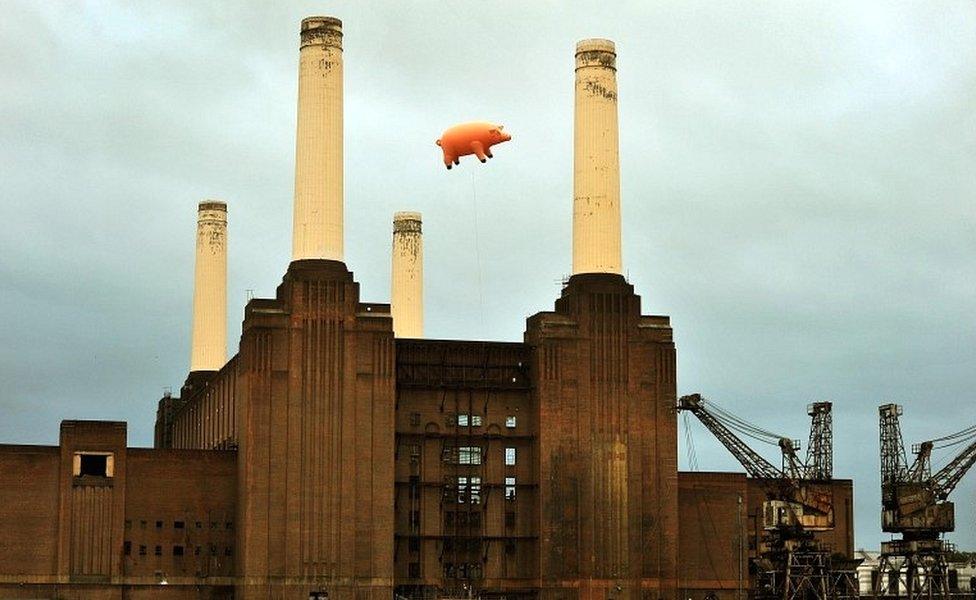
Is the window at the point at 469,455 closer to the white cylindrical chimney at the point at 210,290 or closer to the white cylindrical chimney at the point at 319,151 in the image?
the white cylindrical chimney at the point at 319,151

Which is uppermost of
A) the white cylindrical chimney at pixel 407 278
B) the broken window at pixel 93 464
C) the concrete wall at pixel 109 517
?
the white cylindrical chimney at pixel 407 278

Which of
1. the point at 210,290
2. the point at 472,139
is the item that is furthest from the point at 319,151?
the point at 210,290

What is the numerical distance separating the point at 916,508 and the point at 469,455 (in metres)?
34.2

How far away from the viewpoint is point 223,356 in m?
153

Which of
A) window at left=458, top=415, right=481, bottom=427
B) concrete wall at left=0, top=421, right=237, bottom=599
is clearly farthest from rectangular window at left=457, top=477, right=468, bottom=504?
concrete wall at left=0, top=421, right=237, bottom=599

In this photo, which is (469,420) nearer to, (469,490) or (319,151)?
(469,490)

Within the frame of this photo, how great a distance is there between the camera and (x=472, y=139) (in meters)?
112

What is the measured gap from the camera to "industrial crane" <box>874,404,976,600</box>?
135750 mm

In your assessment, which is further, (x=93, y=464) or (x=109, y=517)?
(x=93, y=464)

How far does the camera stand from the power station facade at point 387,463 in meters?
114

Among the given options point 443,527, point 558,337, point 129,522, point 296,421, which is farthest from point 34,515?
point 558,337

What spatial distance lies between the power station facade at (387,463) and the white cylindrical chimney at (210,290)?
26.8 meters

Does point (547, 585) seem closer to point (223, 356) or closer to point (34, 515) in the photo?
point (34, 515)

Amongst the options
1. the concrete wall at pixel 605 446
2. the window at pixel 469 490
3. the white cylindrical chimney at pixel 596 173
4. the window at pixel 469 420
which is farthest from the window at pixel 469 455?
the white cylindrical chimney at pixel 596 173
